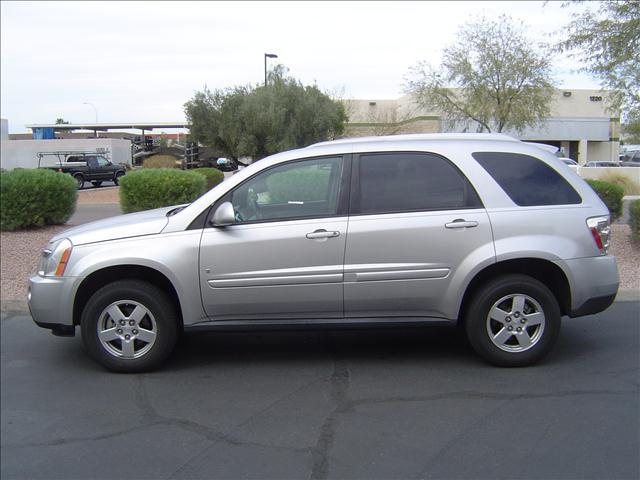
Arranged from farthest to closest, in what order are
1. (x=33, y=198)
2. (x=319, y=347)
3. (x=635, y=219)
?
(x=33, y=198)
(x=635, y=219)
(x=319, y=347)

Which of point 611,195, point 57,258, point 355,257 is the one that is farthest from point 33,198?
point 611,195

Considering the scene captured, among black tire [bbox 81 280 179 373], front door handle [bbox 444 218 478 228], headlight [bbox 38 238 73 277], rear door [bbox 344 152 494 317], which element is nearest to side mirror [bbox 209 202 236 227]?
black tire [bbox 81 280 179 373]

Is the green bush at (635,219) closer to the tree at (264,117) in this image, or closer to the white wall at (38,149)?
the tree at (264,117)

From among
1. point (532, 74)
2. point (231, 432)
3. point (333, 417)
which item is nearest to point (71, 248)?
point (231, 432)

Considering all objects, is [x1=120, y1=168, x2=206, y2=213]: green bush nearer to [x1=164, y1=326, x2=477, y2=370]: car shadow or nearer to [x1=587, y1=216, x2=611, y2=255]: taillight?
[x1=164, y1=326, x2=477, y2=370]: car shadow

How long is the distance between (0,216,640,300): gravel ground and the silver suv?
3.03m

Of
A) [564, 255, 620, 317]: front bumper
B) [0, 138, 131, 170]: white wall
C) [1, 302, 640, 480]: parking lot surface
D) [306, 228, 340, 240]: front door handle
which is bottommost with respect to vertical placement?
[1, 302, 640, 480]: parking lot surface

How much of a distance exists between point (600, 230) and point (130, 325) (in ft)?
13.3

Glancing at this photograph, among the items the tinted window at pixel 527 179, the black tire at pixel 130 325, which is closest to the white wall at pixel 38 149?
the black tire at pixel 130 325

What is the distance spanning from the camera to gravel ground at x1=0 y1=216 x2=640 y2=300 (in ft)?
29.1

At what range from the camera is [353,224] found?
5.70 m

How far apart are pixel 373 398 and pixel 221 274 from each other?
158cm

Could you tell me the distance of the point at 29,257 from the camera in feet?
33.9

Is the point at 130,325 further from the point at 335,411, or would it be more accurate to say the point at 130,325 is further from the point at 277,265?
the point at 335,411
